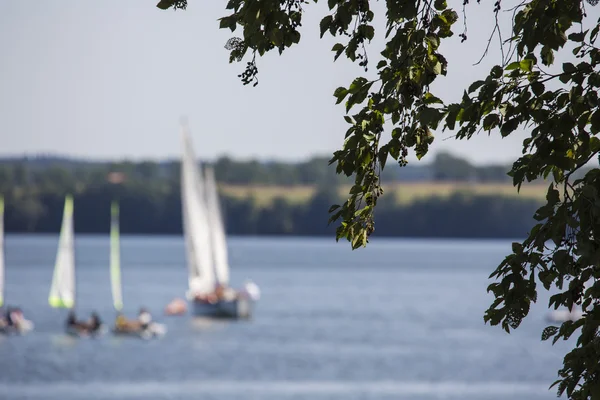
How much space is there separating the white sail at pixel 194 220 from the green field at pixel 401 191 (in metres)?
110

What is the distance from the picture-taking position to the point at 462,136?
5910 mm

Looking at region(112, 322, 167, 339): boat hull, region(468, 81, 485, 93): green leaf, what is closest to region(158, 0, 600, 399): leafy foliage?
region(468, 81, 485, 93): green leaf

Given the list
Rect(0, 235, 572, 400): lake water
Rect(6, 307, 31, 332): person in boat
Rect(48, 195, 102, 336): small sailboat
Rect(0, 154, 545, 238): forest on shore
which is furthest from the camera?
Rect(0, 154, 545, 238): forest on shore

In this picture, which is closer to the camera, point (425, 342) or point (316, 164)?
point (425, 342)

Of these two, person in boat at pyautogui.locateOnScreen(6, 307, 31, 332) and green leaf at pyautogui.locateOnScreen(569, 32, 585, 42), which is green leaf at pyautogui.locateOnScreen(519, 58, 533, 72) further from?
person in boat at pyautogui.locateOnScreen(6, 307, 31, 332)

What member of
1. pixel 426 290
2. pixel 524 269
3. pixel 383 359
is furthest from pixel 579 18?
pixel 426 290

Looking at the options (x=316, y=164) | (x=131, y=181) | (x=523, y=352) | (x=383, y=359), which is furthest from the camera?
(x=316, y=164)

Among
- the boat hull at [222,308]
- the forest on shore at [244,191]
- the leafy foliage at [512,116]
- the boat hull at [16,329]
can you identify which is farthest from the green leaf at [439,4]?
the forest on shore at [244,191]

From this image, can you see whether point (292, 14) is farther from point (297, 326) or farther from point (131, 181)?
point (131, 181)

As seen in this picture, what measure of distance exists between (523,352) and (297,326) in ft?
53.4

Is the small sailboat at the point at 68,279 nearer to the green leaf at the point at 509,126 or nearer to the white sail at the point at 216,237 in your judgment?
the white sail at the point at 216,237

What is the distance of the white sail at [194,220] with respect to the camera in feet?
223

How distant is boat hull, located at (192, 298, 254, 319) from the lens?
71250mm

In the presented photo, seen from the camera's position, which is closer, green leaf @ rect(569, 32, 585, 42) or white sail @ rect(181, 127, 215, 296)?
green leaf @ rect(569, 32, 585, 42)
